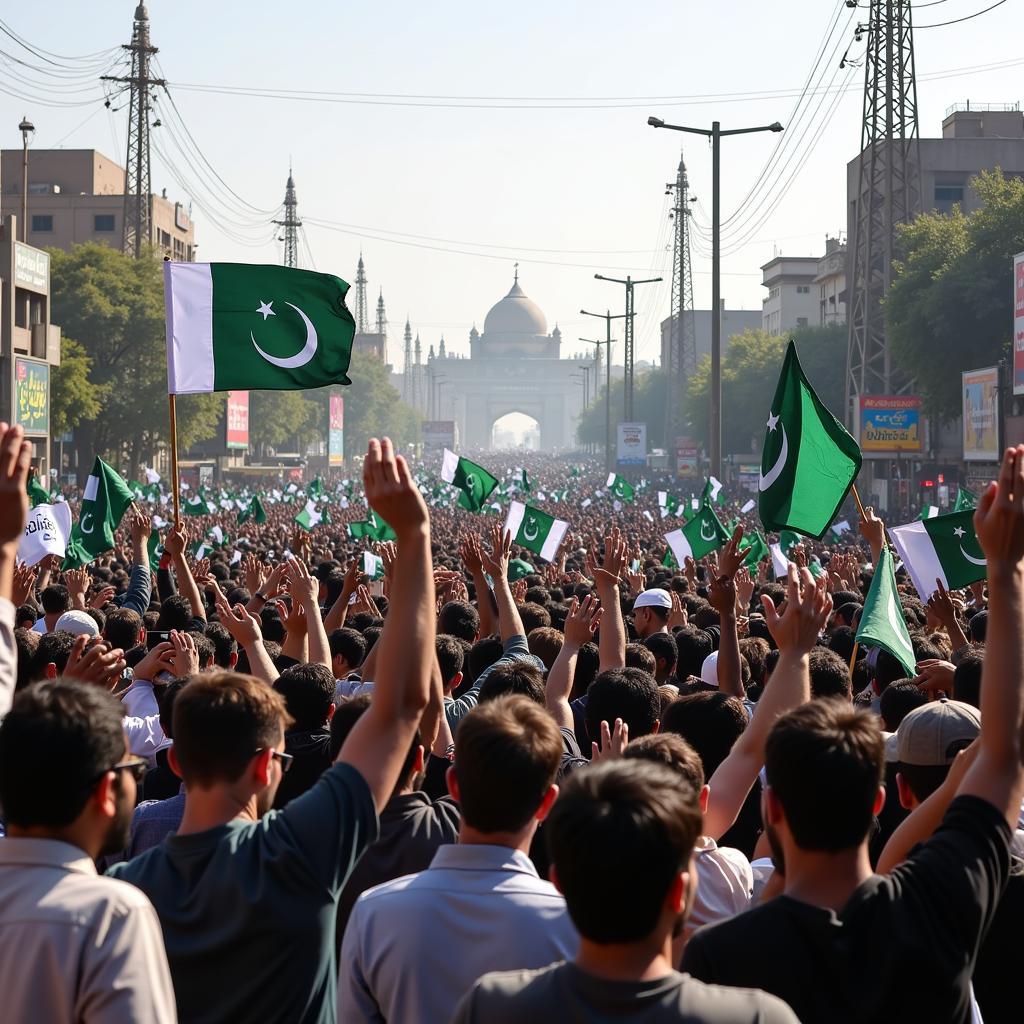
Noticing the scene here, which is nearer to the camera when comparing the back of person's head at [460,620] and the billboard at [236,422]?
the back of person's head at [460,620]

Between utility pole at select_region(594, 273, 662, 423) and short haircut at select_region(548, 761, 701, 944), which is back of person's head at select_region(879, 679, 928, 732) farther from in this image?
utility pole at select_region(594, 273, 662, 423)

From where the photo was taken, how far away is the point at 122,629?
770 centimetres

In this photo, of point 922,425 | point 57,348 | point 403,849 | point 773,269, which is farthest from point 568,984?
point 773,269

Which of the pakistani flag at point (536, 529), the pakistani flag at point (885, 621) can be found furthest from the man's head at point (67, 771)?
the pakistani flag at point (536, 529)

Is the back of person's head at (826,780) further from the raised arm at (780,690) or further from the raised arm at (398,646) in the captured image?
the raised arm at (780,690)

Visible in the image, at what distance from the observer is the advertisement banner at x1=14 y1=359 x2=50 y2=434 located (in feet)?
145

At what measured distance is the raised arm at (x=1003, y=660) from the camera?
284 cm

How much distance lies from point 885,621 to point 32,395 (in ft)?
138

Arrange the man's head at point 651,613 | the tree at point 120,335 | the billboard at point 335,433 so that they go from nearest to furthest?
the man's head at point 651,613 < the tree at point 120,335 < the billboard at point 335,433

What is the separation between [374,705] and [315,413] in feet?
328

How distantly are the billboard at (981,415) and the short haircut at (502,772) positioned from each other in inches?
1318

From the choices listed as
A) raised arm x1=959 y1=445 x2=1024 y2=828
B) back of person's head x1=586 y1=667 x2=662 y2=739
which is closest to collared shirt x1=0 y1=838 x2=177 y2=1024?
raised arm x1=959 y1=445 x2=1024 y2=828

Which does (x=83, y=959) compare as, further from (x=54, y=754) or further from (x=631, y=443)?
(x=631, y=443)

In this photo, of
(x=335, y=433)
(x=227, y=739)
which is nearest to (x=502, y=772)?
(x=227, y=739)
